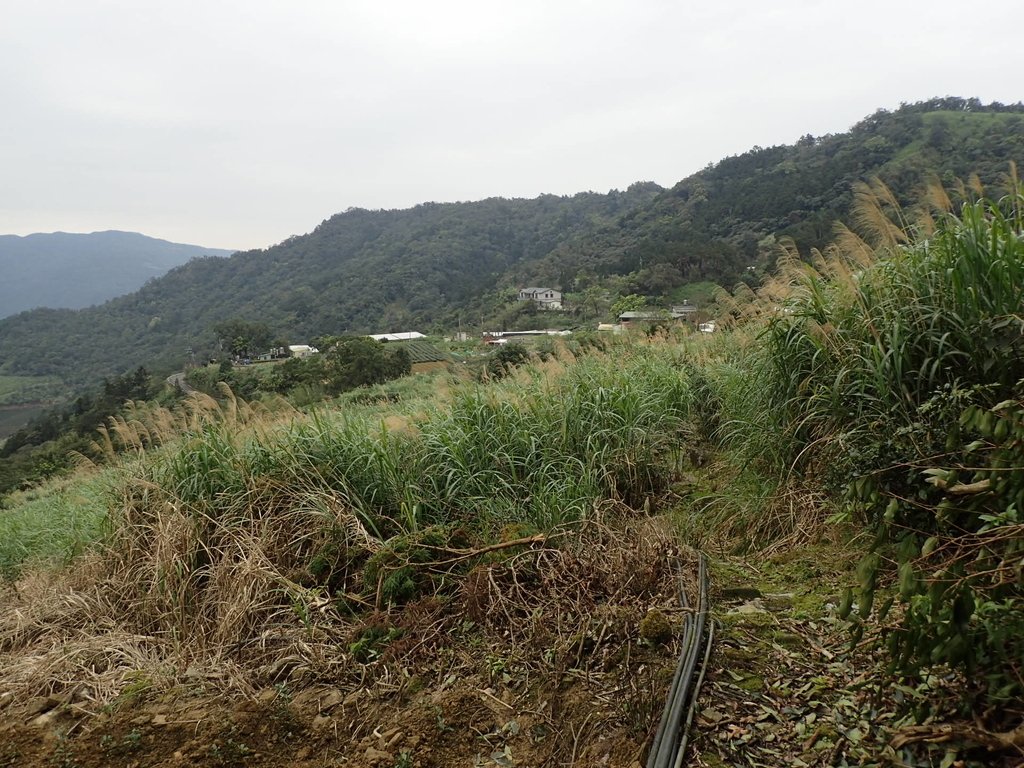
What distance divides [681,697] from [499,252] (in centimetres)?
7952

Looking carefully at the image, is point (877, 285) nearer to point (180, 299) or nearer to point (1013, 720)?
point (1013, 720)

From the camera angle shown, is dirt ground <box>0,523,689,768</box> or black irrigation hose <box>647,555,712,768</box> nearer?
black irrigation hose <box>647,555,712,768</box>

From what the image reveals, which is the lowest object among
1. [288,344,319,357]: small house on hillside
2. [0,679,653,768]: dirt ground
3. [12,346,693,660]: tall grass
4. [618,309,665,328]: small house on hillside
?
[0,679,653,768]: dirt ground

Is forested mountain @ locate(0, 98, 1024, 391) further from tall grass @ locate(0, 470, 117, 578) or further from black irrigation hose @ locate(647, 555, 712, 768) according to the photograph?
black irrigation hose @ locate(647, 555, 712, 768)

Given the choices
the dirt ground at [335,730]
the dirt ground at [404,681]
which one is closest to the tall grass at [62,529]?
the dirt ground at [404,681]

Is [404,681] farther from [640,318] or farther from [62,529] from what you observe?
[640,318]

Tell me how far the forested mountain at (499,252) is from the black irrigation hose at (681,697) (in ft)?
88.0

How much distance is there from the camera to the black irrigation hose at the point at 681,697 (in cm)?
158

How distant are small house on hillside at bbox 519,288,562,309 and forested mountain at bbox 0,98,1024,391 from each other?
2.81 meters

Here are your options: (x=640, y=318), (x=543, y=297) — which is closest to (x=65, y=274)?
(x=543, y=297)

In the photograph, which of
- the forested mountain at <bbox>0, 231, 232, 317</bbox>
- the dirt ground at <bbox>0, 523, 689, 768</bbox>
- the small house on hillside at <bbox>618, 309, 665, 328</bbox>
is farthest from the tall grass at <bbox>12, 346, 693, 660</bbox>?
the forested mountain at <bbox>0, 231, 232, 317</bbox>

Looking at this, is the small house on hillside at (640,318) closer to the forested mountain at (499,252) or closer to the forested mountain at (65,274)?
the forested mountain at (499,252)

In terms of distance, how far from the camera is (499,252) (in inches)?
3103

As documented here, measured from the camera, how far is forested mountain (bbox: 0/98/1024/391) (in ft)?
129
